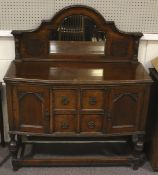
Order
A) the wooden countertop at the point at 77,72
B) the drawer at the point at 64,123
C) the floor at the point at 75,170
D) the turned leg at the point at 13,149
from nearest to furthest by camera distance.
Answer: the wooden countertop at the point at 77,72 < the drawer at the point at 64,123 < the turned leg at the point at 13,149 < the floor at the point at 75,170

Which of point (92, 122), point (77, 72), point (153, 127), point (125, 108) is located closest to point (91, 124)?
point (92, 122)

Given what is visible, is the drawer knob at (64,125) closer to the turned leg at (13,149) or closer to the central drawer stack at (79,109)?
the central drawer stack at (79,109)

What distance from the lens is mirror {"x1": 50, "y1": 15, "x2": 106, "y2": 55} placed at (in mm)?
2004

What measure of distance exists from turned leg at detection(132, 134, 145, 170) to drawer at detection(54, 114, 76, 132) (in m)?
0.47

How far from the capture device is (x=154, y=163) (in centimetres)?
216

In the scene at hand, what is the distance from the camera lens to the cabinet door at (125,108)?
1.84m

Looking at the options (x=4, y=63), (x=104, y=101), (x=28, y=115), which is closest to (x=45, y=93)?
(x=28, y=115)

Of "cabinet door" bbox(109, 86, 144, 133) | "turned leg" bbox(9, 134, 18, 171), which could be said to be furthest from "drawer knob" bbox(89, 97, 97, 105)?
"turned leg" bbox(9, 134, 18, 171)

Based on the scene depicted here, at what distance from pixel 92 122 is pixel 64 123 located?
0.18 meters

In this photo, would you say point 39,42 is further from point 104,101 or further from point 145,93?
point 145,93

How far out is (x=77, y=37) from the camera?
2.04 meters

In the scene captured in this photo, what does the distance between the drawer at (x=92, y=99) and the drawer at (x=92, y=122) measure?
69 millimetres

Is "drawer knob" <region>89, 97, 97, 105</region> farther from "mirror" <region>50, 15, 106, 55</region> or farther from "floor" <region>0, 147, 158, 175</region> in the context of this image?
"floor" <region>0, 147, 158, 175</region>

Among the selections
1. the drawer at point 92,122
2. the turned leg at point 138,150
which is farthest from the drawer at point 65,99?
the turned leg at point 138,150
